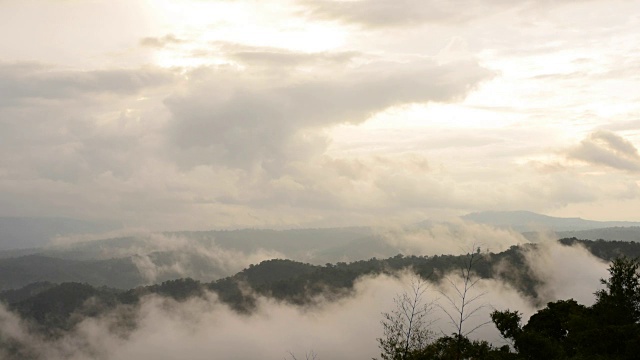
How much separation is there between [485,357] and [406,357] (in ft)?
25.6

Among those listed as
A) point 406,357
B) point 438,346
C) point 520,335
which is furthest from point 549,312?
point 406,357

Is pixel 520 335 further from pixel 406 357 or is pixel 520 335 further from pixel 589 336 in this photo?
pixel 406 357

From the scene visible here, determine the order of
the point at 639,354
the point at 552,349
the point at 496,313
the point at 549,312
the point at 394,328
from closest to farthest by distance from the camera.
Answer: the point at 639,354 → the point at 394,328 → the point at 552,349 → the point at 496,313 → the point at 549,312

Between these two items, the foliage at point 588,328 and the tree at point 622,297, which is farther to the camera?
the tree at point 622,297

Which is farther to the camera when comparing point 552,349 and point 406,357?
point 552,349

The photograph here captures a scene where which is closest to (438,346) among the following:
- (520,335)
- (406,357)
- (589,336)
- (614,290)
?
(406,357)

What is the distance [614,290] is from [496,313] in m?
13.1

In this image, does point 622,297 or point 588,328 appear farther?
point 622,297

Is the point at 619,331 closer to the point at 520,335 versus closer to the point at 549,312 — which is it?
the point at 520,335

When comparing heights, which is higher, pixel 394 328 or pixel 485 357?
pixel 394 328

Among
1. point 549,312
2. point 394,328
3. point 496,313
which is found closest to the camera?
point 394,328

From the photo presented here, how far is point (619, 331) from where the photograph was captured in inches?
1683

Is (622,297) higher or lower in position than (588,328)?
higher

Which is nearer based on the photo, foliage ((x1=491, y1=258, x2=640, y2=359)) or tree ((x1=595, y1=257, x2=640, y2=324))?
foliage ((x1=491, y1=258, x2=640, y2=359))
